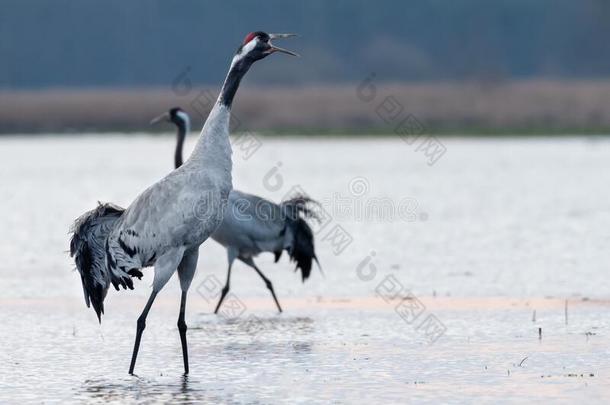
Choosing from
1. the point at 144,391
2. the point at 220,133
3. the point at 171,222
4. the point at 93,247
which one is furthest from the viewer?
the point at 93,247

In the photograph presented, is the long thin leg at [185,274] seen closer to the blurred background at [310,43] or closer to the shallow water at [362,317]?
the shallow water at [362,317]

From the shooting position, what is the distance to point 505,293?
13.4m

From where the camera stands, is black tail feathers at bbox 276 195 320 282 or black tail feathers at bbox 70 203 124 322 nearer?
black tail feathers at bbox 70 203 124 322

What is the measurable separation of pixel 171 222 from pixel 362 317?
128 inches

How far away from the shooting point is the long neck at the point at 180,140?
13438 mm

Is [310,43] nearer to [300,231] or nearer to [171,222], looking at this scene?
[300,231]

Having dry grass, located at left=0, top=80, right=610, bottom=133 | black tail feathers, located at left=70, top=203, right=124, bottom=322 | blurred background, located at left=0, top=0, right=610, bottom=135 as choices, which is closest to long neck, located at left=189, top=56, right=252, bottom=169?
black tail feathers, located at left=70, top=203, right=124, bottom=322

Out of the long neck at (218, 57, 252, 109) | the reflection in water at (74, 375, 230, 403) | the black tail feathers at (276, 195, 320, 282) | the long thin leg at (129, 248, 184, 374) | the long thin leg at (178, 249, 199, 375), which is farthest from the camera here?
the black tail feathers at (276, 195, 320, 282)

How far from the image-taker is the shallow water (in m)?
8.84

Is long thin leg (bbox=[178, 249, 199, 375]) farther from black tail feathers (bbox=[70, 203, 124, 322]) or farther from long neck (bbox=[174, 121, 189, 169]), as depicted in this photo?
long neck (bbox=[174, 121, 189, 169])

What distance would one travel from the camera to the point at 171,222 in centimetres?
922

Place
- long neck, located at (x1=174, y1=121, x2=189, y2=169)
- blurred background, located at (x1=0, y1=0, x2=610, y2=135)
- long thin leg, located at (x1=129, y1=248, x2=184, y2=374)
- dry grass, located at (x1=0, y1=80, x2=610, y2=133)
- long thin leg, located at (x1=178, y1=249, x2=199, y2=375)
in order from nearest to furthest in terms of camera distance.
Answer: long thin leg, located at (x1=129, y1=248, x2=184, y2=374) → long thin leg, located at (x1=178, y1=249, x2=199, y2=375) → long neck, located at (x1=174, y1=121, x2=189, y2=169) → dry grass, located at (x1=0, y1=80, x2=610, y2=133) → blurred background, located at (x1=0, y1=0, x2=610, y2=135)

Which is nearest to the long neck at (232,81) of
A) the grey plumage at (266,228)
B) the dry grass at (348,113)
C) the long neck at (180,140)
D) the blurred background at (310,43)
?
the grey plumage at (266,228)

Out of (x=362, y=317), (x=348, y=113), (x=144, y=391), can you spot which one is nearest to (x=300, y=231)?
(x=362, y=317)
